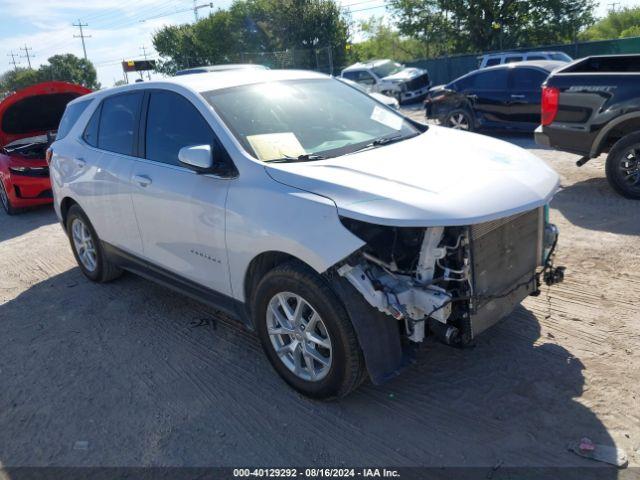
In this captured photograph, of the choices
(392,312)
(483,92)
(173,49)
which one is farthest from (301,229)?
(173,49)

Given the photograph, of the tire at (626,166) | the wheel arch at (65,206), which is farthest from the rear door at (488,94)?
the wheel arch at (65,206)

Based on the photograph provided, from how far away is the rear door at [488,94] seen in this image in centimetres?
1151

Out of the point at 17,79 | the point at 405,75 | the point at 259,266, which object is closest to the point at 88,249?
the point at 259,266

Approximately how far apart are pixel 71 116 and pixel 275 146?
3.16 meters

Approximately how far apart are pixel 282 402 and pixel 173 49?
5574 centimetres

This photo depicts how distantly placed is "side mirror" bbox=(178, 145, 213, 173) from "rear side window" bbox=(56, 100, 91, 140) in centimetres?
254

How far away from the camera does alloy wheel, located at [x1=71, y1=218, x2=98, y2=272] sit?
5424mm

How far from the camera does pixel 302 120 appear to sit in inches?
150

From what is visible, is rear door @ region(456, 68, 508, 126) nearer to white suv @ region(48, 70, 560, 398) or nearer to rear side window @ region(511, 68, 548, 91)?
rear side window @ region(511, 68, 548, 91)

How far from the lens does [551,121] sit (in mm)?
7160

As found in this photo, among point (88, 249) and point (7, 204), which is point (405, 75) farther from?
point (88, 249)

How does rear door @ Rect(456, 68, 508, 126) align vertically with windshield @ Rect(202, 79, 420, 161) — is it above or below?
below

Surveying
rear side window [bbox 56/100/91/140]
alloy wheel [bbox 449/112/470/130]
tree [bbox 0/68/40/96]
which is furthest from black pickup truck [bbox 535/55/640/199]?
tree [bbox 0/68/40/96]

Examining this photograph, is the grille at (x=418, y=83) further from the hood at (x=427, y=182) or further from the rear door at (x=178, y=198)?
the hood at (x=427, y=182)
